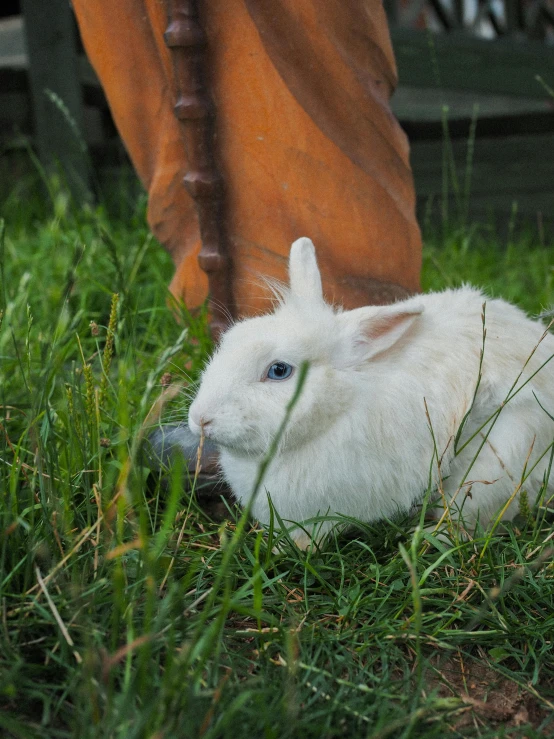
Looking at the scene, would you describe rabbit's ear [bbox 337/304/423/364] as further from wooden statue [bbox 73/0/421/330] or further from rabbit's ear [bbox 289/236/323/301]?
wooden statue [bbox 73/0/421/330]

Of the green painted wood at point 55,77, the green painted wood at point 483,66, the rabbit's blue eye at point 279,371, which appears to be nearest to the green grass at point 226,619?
the rabbit's blue eye at point 279,371

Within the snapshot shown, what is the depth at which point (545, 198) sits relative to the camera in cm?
559

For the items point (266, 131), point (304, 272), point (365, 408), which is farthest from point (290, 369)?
point (266, 131)

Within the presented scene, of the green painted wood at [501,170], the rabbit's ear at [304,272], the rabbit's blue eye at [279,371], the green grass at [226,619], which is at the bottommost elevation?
the green painted wood at [501,170]

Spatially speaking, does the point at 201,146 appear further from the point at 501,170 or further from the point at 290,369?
the point at 501,170

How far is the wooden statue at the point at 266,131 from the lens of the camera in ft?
7.69

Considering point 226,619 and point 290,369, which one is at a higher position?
point 290,369

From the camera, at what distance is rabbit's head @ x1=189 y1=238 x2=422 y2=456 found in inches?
78.7

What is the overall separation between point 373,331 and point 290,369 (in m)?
0.27

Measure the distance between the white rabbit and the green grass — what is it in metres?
0.14

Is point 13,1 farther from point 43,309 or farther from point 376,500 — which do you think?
point 376,500

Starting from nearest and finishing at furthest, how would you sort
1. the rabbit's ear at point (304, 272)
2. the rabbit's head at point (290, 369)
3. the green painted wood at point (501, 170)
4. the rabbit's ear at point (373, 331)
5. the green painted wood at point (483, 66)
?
the rabbit's head at point (290, 369), the rabbit's ear at point (373, 331), the rabbit's ear at point (304, 272), the green painted wood at point (483, 66), the green painted wood at point (501, 170)

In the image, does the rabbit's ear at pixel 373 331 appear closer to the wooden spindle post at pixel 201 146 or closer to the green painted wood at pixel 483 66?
the wooden spindle post at pixel 201 146

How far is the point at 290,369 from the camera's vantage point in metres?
2.09
